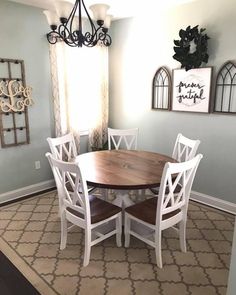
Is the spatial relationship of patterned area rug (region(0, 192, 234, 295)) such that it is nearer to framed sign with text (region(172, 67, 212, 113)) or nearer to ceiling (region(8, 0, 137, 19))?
framed sign with text (region(172, 67, 212, 113))

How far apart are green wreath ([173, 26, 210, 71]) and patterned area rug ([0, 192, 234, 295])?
74.3 inches

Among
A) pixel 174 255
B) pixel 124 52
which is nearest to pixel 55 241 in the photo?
pixel 174 255

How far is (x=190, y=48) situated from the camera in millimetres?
3094

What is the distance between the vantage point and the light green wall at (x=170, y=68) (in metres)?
2.89

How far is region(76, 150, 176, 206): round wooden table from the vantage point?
2.08 m

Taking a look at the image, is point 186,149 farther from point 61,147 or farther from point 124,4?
point 124,4

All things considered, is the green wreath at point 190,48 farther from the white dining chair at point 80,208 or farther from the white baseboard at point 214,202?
the white dining chair at point 80,208

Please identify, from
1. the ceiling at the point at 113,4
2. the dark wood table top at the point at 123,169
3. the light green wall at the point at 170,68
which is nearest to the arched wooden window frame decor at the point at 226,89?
the light green wall at the point at 170,68

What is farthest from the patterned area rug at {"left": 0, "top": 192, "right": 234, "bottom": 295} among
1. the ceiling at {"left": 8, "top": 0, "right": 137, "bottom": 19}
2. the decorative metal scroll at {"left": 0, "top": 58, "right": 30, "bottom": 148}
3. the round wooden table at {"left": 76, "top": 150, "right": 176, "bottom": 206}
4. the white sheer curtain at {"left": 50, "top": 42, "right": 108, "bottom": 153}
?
the ceiling at {"left": 8, "top": 0, "right": 137, "bottom": 19}

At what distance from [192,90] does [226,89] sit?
425mm

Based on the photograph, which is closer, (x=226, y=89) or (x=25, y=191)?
(x=226, y=89)

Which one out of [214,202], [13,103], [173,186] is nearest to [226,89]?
[214,202]

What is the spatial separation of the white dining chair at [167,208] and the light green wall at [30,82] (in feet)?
6.16

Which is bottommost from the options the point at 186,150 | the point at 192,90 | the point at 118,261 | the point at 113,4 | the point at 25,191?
the point at 118,261
